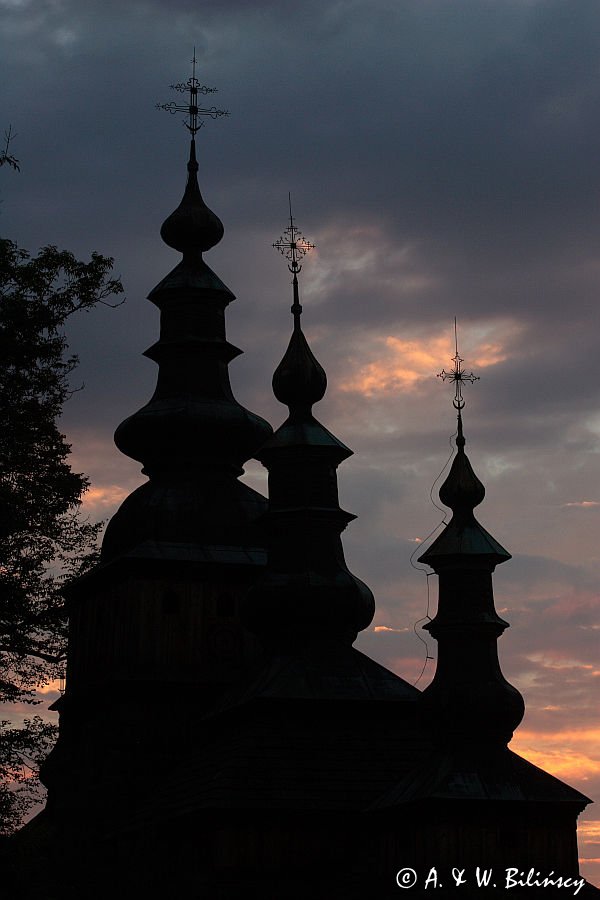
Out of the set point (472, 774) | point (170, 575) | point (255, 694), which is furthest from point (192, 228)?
point (472, 774)

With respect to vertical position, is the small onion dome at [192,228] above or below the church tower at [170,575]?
above

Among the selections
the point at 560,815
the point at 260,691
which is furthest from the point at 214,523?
the point at 560,815

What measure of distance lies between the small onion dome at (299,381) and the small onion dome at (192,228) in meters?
6.92

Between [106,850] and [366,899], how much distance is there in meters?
8.60

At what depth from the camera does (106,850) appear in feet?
131

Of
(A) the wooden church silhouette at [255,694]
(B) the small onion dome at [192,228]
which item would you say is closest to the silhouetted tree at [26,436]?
(A) the wooden church silhouette at [255,694]

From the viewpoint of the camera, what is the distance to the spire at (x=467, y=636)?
1372 inches

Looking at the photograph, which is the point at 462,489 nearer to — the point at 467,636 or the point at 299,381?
the point at 467,636

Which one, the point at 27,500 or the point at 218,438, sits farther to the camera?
the point at 218,438

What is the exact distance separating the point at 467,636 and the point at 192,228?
1899 centimetres

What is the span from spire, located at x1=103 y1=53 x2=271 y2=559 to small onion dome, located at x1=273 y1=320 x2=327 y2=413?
3.02 meters

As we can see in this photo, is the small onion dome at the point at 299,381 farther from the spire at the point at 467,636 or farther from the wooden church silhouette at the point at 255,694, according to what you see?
the spire at the point at 467,636

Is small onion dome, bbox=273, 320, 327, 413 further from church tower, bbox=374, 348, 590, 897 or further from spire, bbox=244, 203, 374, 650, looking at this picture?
church tower, bbox=374, 348, 590, 897

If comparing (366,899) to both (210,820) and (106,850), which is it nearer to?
(210,820)
